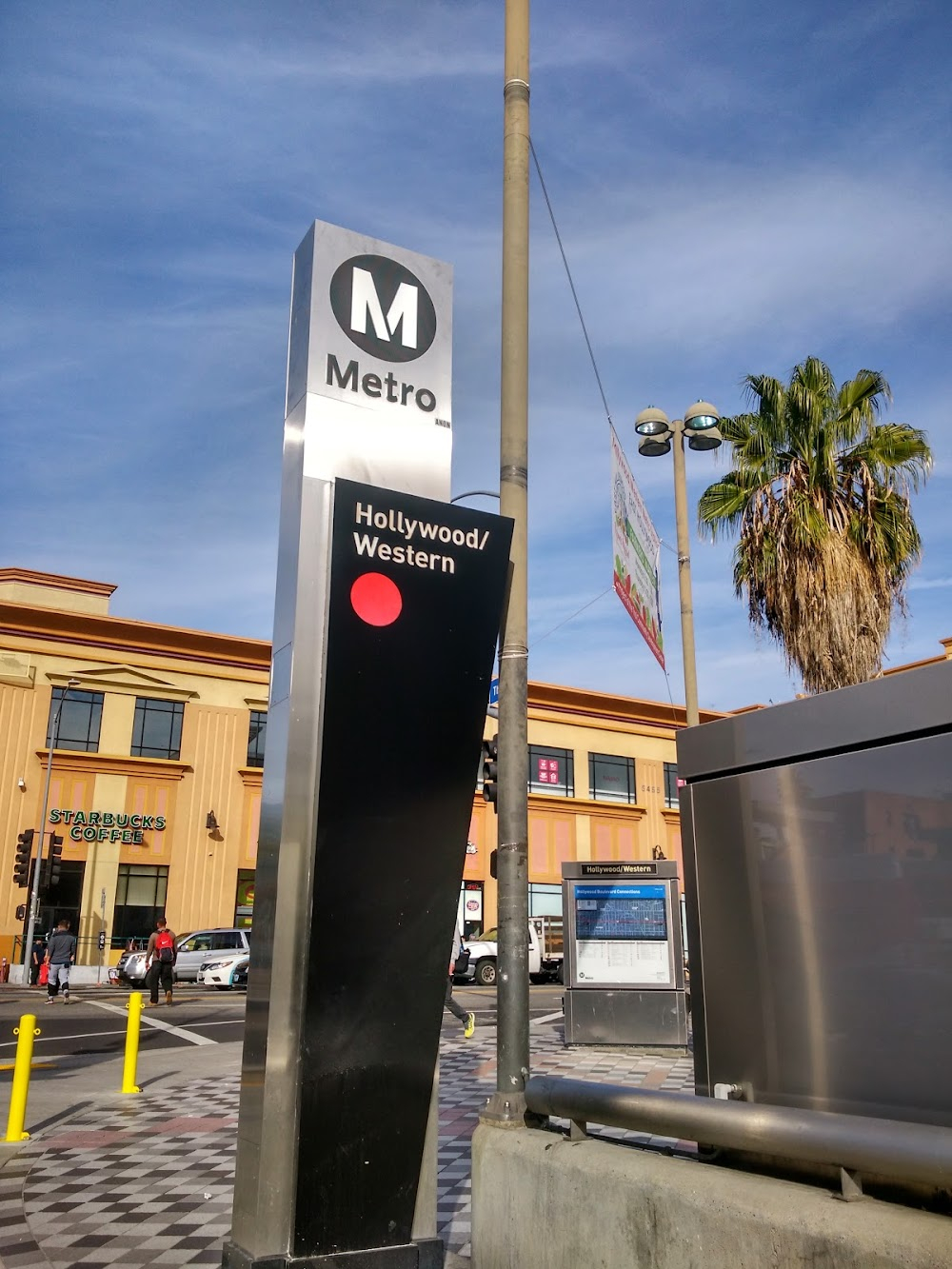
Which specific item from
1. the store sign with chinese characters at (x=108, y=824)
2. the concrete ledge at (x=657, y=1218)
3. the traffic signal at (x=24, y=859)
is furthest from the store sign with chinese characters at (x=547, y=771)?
the concrete ledge at (x=657, y=1218)

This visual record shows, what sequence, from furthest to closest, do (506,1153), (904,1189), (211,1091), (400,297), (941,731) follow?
(211,1091), (400,297), (506,1153), (941,731), (904,1189)

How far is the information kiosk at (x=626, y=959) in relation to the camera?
1462 cm

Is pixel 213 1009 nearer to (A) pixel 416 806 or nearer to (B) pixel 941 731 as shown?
(A) pixel 416 806

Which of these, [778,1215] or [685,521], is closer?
[778,1215]

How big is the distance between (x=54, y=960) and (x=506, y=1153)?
22.3 m

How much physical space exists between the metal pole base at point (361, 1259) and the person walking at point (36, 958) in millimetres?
28688

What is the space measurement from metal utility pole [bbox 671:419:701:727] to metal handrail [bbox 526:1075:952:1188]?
1047cm

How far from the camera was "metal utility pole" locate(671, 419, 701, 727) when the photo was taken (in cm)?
1446

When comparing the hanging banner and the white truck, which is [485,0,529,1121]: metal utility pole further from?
the white truck

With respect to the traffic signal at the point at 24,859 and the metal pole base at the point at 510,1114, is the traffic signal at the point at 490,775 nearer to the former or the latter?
the metal pole base at the point at 510,1114

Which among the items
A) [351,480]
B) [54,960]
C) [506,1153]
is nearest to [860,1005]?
[506,1153]

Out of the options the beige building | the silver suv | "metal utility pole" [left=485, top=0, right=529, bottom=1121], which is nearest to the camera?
"metal utility pole" [left=485, top=0, right=529, bottom=1121]

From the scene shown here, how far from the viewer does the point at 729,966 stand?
3.89 metres

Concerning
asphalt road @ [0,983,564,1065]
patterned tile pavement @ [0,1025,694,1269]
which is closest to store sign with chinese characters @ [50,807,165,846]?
asphalt road @ [0,983,564,1065]
